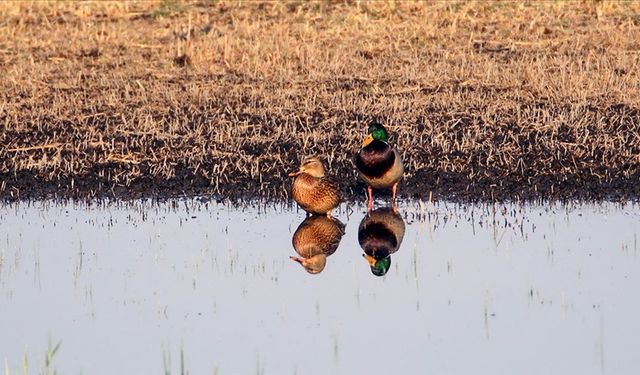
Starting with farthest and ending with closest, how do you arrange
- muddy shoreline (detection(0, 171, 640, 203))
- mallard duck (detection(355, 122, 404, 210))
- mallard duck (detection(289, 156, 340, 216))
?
muddy shoreline (detection(0, 171, 640, 203)) → mallard duck (detection(355, 122, 404, 210)) → mallard duck (detection(289, 156, 340, 216))

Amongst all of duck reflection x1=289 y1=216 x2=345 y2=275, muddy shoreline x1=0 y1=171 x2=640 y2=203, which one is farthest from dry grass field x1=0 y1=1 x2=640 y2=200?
duck reflection x1=289 y1=216 x2=345 y2=275

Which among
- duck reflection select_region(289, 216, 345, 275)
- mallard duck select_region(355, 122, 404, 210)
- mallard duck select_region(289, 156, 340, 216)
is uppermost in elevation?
mallard duck select_region(355, 122, 404, 210)

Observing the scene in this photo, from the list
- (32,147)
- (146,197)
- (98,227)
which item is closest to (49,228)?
(98,227)

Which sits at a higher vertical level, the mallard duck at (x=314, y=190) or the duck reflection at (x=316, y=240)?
the mallard duck at (x=314, y=190)

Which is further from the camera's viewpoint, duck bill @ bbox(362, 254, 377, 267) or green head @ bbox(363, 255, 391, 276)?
duck bill @ bbox(362, 254, 377, 267)

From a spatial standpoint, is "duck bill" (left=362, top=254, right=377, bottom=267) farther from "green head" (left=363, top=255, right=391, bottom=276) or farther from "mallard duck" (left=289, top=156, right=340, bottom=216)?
"mallard duck" (left=289, top=156, right=340, bottom=216)

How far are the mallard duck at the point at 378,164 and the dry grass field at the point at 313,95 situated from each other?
453 millimetres

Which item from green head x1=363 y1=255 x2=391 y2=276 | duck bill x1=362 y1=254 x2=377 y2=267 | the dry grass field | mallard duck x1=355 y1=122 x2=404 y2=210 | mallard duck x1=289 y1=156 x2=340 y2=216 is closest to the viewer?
green head x1=363 y1=255 x2=391 y2=276

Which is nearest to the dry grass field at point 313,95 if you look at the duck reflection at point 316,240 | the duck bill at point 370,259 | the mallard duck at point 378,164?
the mallard duck at point 378,164

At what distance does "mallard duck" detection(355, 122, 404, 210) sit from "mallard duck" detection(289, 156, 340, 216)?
298 millimetres

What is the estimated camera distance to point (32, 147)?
12305 mm

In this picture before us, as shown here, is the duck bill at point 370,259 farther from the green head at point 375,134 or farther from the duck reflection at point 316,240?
the green head at point 375,134

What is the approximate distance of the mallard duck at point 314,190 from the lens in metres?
10.3

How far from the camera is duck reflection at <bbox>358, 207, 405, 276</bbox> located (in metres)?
8.98
